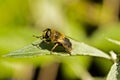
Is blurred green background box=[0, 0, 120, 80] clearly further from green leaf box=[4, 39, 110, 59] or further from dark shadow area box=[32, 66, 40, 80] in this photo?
green leaf box=[4, 39, 110, 59]

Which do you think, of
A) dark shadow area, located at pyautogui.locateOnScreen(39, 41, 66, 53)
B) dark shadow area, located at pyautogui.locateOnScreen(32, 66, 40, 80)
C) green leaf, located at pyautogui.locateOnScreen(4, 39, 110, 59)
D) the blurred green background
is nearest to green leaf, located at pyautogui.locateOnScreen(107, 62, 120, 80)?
green leaf, located at pyautogui.locateOnScreen(4, 39, 110, 59)

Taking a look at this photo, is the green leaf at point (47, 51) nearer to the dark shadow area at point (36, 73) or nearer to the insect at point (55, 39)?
the insect at point (55, 39)

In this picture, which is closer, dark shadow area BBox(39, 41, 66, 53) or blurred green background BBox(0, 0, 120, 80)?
dark shadow area BBox(39, 41, 66, 53)

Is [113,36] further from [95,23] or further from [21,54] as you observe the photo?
[21,54]

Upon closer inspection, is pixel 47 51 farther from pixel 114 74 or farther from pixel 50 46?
pixel 114 74

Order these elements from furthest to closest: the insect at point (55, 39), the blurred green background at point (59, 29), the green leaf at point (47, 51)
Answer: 1. the blurred green background at point (59, 29)
2. the insect at point (55, 39)
3. the green leaf at point (47, 51)

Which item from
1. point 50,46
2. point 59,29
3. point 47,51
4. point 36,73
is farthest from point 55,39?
point 59,29

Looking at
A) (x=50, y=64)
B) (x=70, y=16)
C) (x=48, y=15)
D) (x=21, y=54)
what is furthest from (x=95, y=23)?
(x=21, y=54)

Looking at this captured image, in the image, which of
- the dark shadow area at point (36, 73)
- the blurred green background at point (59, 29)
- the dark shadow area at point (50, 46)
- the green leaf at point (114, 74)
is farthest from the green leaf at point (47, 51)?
the dark shadow area at point (36, 73)
